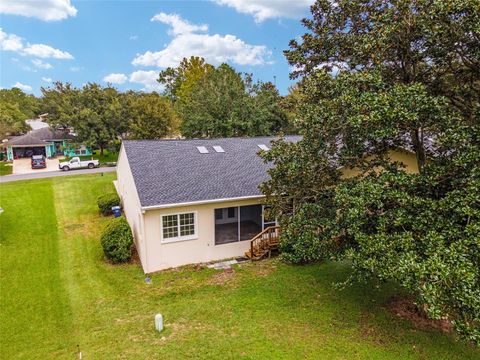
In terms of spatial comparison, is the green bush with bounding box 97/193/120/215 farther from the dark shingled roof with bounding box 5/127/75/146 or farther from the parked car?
the dark shingled roof with bounding box 5/127/75/146

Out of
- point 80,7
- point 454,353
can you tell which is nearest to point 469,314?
point 454,353

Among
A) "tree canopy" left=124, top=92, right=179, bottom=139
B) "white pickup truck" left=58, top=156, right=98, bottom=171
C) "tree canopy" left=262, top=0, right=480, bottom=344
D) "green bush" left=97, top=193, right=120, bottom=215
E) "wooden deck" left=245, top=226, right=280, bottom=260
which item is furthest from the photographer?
"tree canopy" left=124, top=92, right=179, bottom=139

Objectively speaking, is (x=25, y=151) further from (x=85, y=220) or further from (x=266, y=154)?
(x=266, y=154)

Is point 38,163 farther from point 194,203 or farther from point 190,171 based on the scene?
point 194,203

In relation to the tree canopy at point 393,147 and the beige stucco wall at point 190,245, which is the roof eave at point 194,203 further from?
the tree canopy at point 393,147

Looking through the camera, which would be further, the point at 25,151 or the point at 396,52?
the point at 25,151

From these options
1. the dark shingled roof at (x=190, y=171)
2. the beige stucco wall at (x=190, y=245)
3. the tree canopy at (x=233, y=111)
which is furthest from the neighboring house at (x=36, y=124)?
the beige stucco wall at (x=190, y=245)

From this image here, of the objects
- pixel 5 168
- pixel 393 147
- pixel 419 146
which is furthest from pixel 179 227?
pixel 5 168

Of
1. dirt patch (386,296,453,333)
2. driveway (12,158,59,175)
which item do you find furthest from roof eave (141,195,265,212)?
driveway (12,158,59,175)
